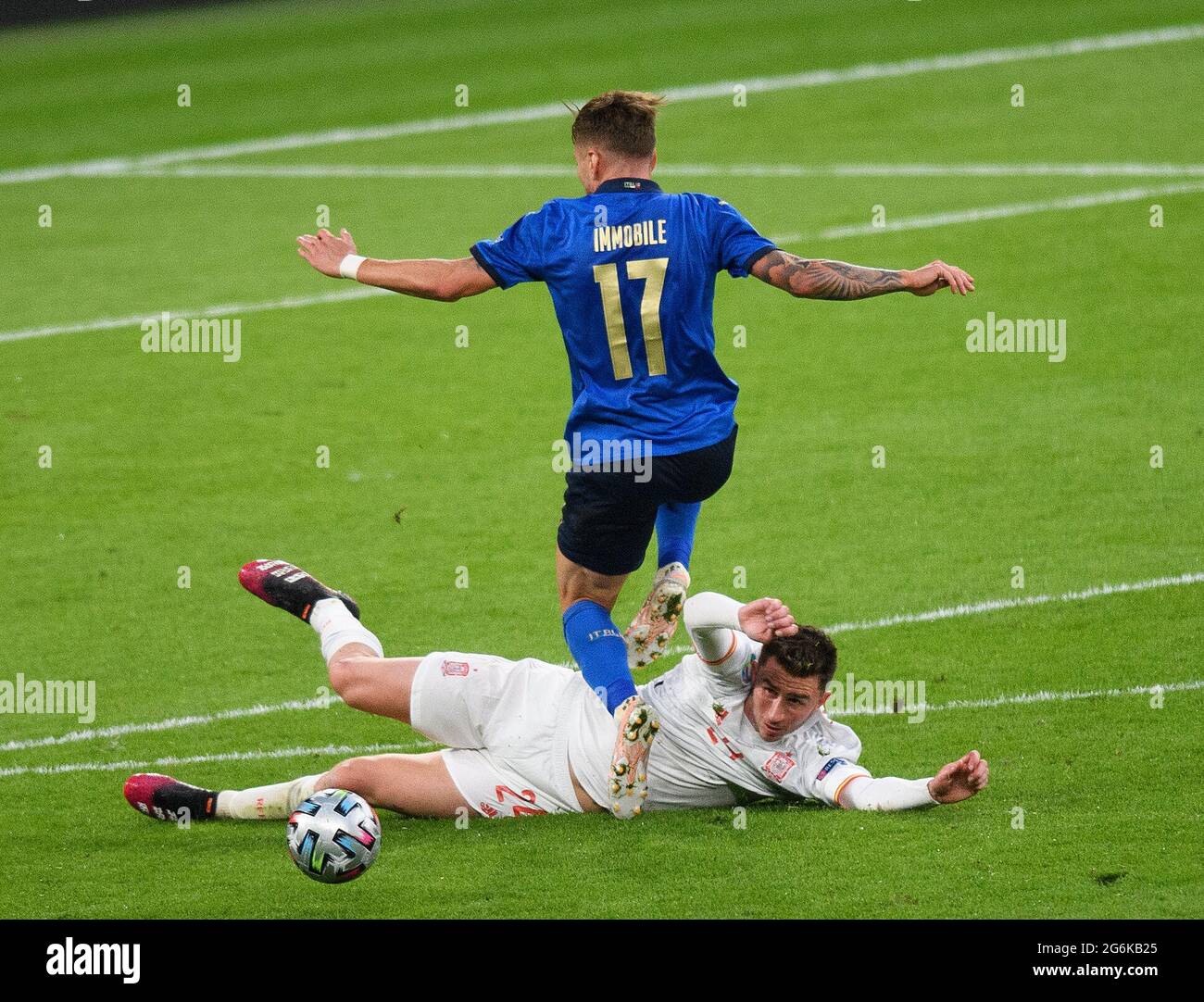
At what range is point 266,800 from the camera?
7.93 metres

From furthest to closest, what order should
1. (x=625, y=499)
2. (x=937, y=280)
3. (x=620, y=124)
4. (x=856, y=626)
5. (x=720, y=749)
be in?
1. (x=856, y=626)
2. (x=625, y=499)
3. (x=620, y=124)
4. (x=720, y=749)
5. (x=937, y=280)

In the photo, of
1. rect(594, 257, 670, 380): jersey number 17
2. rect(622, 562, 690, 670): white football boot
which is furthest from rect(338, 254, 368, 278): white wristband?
rect(622, 562, 690, 670): white football boot

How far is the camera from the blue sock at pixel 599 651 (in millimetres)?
7648

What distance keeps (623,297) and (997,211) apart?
9.98 metres

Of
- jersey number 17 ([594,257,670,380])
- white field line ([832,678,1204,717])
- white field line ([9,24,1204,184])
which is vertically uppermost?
white field line ([9,24,1204,184])

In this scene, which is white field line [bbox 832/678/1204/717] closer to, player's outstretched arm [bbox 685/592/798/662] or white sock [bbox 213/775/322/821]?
player's outstretched arm [bbox 685/592/798/662]

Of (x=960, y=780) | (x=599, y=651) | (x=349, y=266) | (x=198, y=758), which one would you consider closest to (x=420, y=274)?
(x=349, y=266)

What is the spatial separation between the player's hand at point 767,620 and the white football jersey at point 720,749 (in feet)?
1.94

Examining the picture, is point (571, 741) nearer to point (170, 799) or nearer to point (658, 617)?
point (658, 617)

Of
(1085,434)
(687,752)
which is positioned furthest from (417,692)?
(1085,434)

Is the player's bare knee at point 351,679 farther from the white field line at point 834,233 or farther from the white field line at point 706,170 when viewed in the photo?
the white field line at point 706,170

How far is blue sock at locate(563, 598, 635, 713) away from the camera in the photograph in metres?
7.65

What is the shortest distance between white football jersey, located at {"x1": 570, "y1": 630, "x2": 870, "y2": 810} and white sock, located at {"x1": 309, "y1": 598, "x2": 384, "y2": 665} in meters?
1.04

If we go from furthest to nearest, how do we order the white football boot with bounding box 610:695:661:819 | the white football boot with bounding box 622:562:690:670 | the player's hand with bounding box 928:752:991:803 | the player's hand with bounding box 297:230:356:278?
the white football boot with bounding box 622:562:690:670
the player's hand with bounding box 297:230:356:278
the white football boot with bounding box 610:695:661:819
the player's hand with bounding box 928:752:991:803
